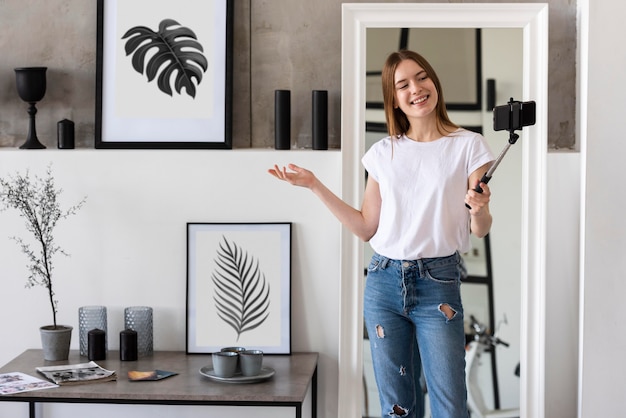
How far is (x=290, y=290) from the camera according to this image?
353cm

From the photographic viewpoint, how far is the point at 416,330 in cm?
281

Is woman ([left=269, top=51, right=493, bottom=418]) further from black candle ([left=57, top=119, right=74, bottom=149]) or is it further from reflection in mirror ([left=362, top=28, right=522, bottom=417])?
black candle ([left=57, top=119, right=74, bottom=149])

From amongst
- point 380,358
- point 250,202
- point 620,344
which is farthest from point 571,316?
point 250,202

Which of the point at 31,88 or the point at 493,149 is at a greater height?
the point at 31,88

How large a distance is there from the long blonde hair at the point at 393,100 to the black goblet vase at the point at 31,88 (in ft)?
4.85

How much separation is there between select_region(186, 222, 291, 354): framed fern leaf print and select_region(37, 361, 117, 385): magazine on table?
0.44m

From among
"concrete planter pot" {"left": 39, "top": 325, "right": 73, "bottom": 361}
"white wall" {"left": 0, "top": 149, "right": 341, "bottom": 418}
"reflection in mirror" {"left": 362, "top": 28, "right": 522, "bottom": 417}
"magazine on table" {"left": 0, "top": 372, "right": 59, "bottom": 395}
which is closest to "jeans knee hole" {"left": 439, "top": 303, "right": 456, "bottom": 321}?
"reflection in mirror" {"left": 362, "top": 28, "right": 522, "bottom": 417}

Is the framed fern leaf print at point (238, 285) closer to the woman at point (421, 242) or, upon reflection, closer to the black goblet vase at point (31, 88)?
the woman at point (421, 242)

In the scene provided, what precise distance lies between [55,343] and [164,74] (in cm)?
117

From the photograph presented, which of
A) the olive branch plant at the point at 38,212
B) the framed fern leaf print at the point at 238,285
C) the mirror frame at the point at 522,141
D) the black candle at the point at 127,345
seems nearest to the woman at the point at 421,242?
the mirror frame at the point at 522,141

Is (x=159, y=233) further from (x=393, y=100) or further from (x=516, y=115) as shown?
(x=516, y=115)

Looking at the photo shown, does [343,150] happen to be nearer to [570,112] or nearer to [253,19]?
[253,19]

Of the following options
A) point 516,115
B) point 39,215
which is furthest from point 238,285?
point 516,115

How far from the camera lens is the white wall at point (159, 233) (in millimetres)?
3529
